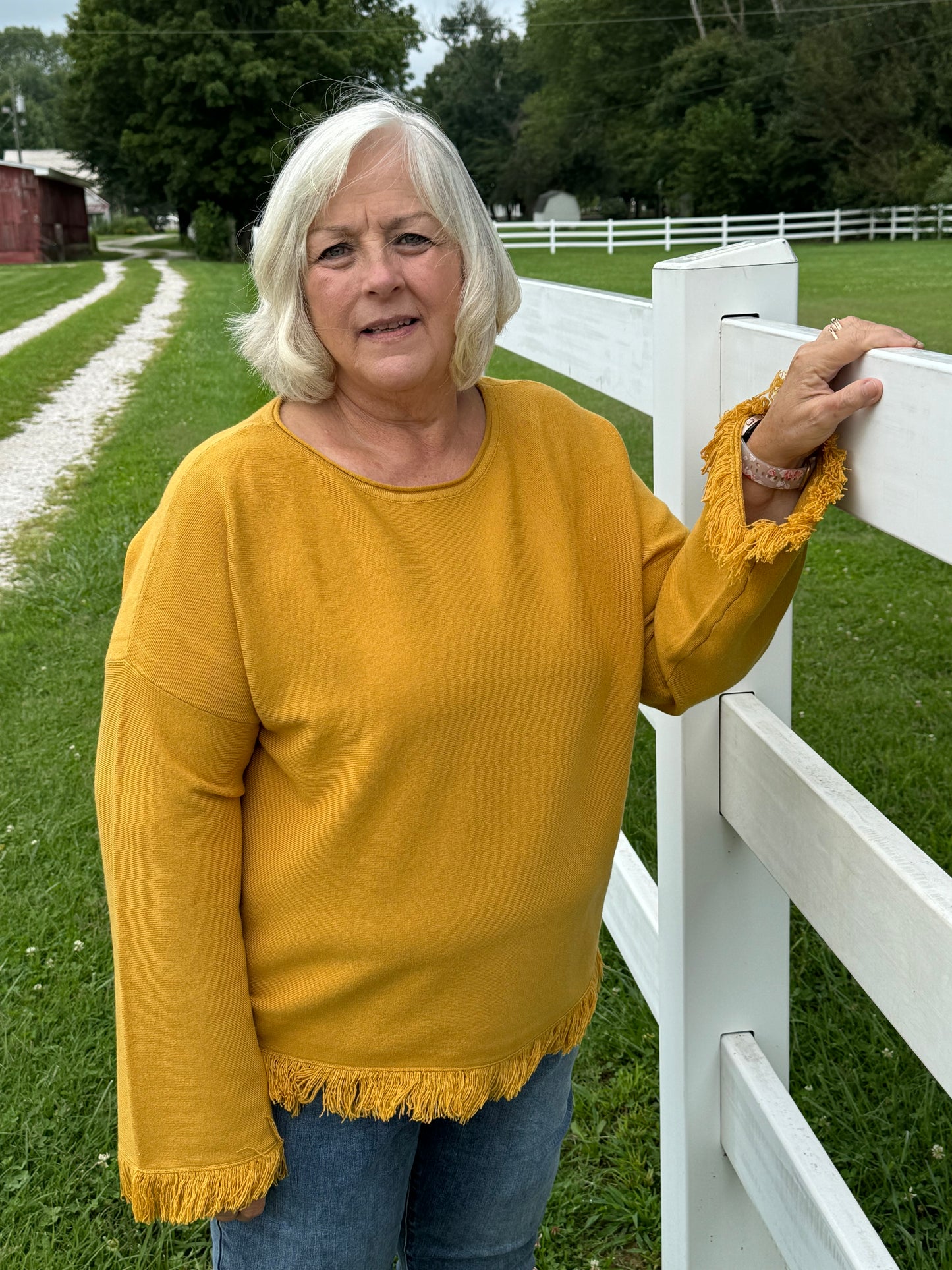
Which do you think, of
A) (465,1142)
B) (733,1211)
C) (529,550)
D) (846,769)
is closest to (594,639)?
(529,550)

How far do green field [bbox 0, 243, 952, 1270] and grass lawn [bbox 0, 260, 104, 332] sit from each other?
14274 mm

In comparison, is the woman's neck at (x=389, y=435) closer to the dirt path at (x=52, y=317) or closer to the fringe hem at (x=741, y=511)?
the fringe hem at (x=741, y=511)

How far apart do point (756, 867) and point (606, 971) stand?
140cm

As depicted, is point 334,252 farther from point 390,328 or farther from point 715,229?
point 715,229

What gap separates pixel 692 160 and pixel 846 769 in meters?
47.3

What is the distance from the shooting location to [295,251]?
5.40 ft

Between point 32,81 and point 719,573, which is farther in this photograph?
point 32,81

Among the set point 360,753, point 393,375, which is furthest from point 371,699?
point 393,375

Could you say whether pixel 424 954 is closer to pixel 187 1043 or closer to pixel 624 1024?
pixel 187 1043

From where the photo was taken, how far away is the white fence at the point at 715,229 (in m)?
26.8

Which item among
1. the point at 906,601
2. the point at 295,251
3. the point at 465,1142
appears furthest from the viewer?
the point at 906,601

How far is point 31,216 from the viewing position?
40406mm

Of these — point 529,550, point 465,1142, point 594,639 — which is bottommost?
point 465,1142

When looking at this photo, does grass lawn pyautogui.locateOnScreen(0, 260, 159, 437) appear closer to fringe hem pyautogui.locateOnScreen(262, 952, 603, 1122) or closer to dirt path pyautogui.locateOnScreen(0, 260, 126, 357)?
dirt path pyautogui.locateOnScreen(0, 260, 126, 357)
